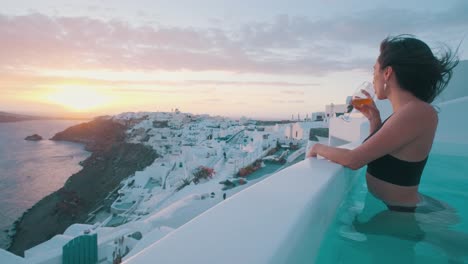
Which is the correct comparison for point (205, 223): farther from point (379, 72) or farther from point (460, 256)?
point (379, 72)

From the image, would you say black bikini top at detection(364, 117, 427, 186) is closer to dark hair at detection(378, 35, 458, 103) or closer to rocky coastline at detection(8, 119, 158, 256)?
dark hair at detection(378, 35, 458, 103)

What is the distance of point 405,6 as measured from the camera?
20.4 feet

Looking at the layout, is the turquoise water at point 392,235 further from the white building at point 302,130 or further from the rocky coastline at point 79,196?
the white building at point 302,130

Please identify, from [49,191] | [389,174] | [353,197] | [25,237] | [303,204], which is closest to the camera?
[303,204]

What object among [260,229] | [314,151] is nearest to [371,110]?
[314,151]

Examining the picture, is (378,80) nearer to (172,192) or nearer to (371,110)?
(371,110)

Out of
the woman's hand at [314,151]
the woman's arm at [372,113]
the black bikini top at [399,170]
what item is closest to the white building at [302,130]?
the woman's arm at [372,113]

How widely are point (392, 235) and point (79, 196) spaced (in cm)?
2202

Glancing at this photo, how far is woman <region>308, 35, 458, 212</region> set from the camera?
4.60 feet

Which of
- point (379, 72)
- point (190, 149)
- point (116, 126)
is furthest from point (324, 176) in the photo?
point (116, 126)

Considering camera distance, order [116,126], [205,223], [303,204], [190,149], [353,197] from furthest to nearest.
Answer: [116,126], [190,149], [353,197], [303,204], [205,223]

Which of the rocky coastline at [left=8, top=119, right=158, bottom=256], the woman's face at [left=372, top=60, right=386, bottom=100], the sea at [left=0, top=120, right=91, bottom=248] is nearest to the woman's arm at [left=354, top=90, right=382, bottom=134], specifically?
the woman's face at [left=372, top=60, right=386, bottom=100]

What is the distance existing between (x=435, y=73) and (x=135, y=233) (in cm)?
845

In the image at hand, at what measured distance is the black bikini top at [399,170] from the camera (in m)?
1.49
